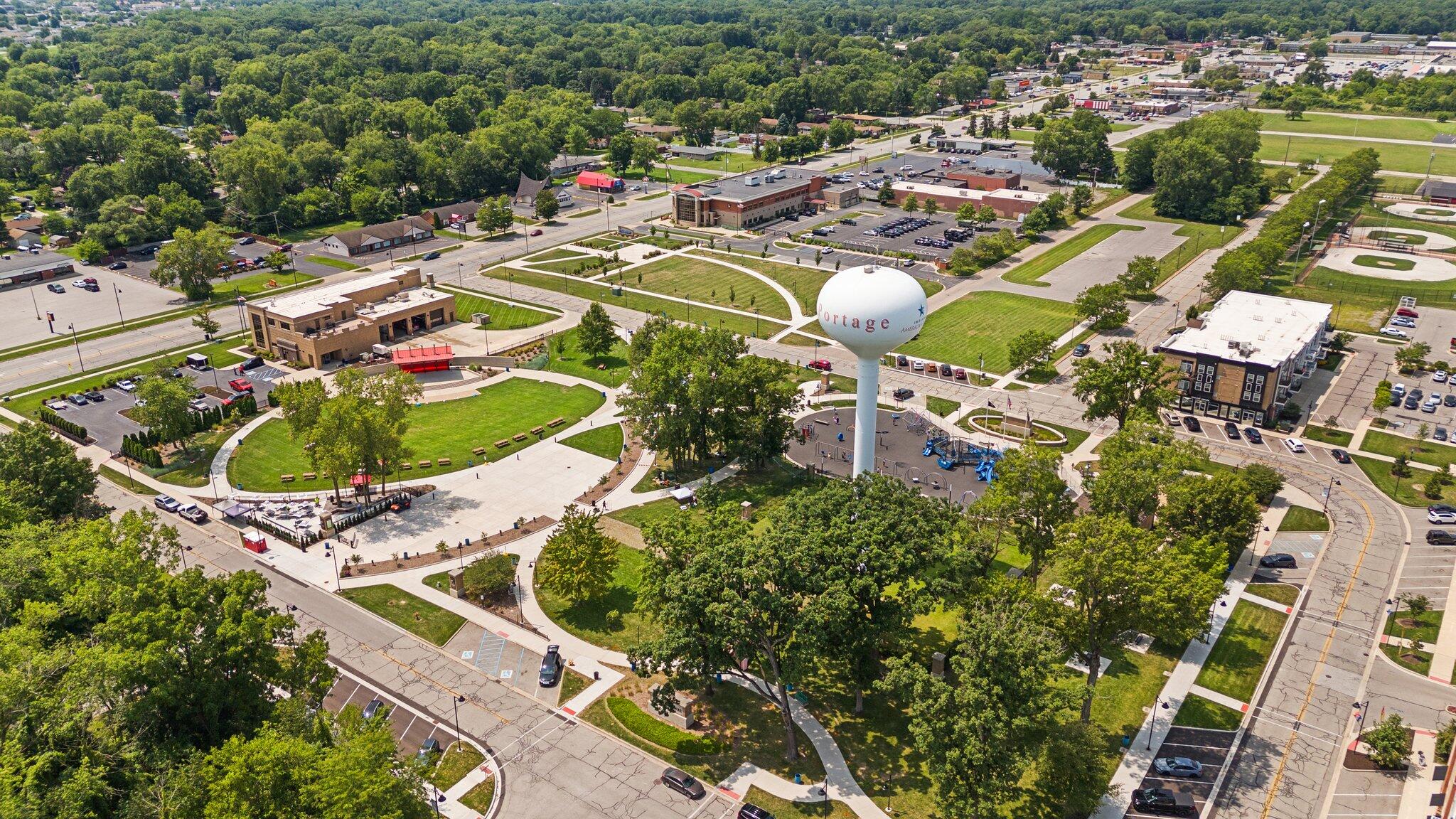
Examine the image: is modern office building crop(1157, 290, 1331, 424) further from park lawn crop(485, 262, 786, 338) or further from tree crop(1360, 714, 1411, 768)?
park lawn crop(485, 262, 786, 338)

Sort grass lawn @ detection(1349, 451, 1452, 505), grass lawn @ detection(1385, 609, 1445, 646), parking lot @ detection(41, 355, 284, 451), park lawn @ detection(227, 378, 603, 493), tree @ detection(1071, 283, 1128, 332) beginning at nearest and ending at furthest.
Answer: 1. grass lawn @ detection(1385, 609, 1445, 646)
2. grass lawn @ detection(1349, 451, 1452, 505)
3. park lawn @ detection(227, 378, 603, 493)
4. parking lot @ detection(41, 355, 284, 451)
5. tree @ detection(1071, 283, 1128, 332)

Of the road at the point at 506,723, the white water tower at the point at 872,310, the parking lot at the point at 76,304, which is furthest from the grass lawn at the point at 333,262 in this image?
the white water tower at the point at 872,310

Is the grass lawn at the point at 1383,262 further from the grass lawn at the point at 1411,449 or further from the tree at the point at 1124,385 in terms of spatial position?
the tree at the point at 1124,385

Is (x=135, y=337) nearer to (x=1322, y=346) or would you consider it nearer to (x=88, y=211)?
(x=88, y=211)

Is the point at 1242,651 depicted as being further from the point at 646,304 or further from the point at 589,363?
the point at 646,304

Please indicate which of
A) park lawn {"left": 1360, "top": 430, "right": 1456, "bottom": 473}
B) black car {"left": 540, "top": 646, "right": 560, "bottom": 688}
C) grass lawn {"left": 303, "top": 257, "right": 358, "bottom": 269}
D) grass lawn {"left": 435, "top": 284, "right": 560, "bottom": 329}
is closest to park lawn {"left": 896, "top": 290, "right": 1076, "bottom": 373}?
park lawn {"left": 1360, "top": 430, "right": 1456, "bottom": 473}

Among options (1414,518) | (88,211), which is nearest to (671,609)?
(1414,518)
